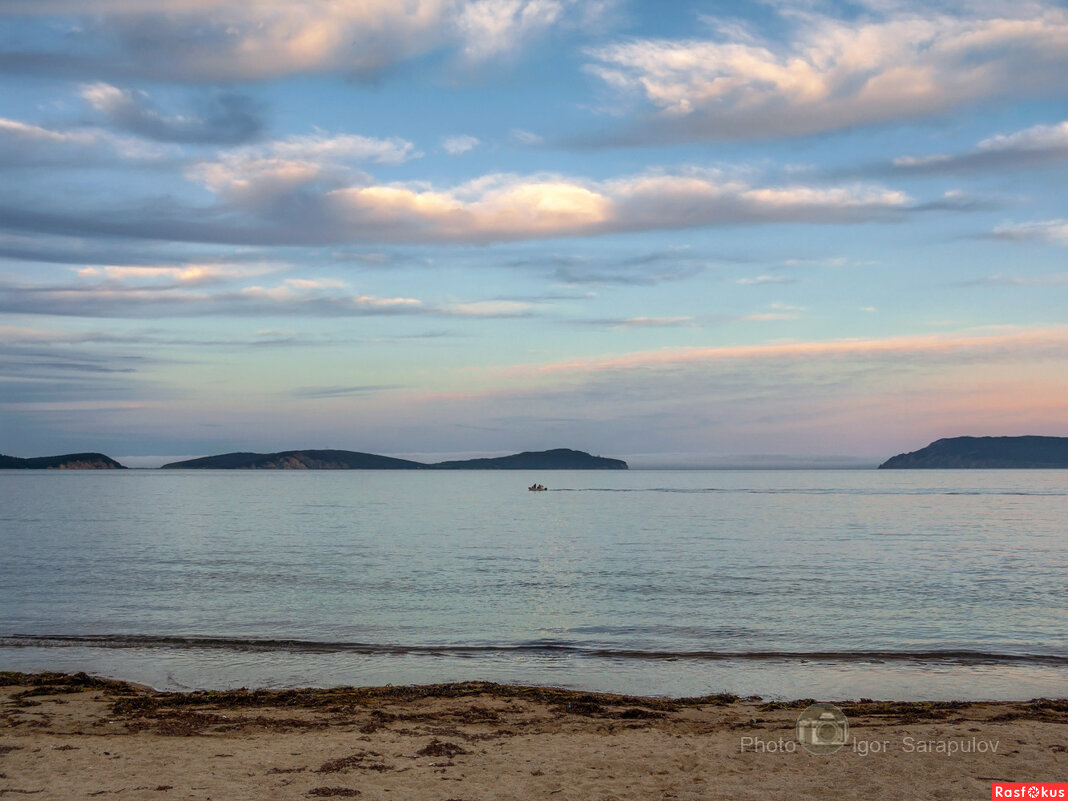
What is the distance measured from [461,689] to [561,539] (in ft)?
137

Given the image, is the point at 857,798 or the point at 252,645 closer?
the point at 857,798

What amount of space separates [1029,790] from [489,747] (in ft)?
22.9

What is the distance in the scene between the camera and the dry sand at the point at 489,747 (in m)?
9.88

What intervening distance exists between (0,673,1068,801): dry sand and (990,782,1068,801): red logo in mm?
186

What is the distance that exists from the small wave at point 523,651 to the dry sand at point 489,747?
5181 millimetres

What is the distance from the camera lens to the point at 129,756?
36.5ft

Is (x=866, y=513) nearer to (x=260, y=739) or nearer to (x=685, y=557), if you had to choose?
(x=685, y=557)

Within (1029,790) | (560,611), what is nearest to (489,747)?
(1029,790)

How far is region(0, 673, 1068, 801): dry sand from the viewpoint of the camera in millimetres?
9875

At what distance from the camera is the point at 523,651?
2086cm

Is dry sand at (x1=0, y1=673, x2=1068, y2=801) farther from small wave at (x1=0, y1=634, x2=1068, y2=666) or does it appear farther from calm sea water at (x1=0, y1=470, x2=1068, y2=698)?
small wave at (x1=0, y1=634, x2=1068, y2=666)

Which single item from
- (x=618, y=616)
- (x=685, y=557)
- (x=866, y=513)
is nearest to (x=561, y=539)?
(x=685, y=557)

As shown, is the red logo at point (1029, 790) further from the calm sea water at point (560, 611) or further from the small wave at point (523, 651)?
the small wave at point (523, 651)

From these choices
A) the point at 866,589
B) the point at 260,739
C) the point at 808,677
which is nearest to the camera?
the point at 260,739
